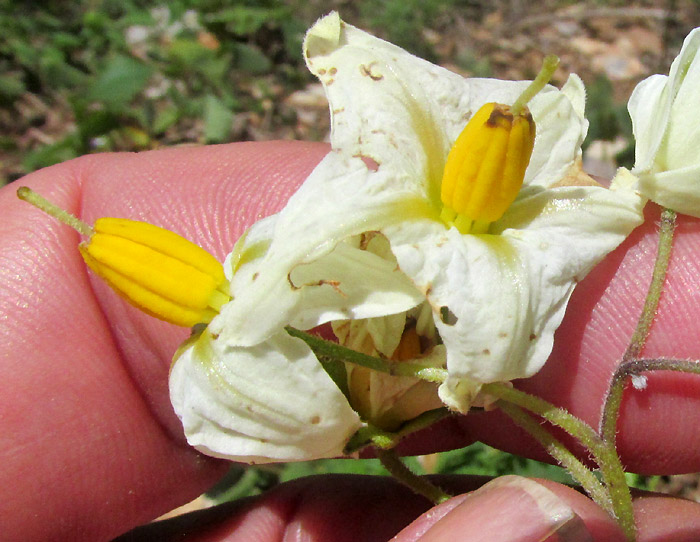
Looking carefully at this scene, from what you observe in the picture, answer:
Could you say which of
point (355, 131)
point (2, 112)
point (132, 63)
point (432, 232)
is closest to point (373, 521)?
point (432, 232)

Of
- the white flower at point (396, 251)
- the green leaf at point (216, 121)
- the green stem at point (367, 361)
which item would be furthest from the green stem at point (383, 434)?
the green leaf at point (216, 121)

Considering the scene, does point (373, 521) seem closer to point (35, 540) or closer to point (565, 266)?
point (35, 540)

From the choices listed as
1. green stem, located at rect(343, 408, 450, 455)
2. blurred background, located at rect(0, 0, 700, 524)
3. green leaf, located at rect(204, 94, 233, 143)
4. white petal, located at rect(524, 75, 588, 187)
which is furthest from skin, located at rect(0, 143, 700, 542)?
green leaf, located at rect(204, 94, 233, 143)

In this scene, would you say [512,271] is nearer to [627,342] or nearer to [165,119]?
[627,342]

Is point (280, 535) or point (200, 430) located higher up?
point (200, 430)

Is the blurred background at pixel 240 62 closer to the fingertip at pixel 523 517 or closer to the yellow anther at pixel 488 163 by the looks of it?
the fingertip at pixel 523 517

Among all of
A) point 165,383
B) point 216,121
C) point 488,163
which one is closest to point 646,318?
point 488,163
